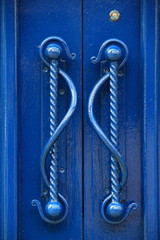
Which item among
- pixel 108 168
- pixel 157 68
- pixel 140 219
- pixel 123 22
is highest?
pixel 123 22

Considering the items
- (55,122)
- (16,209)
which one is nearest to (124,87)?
(55,122)

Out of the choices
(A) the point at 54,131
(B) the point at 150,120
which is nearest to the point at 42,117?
(A) the point at 54,131

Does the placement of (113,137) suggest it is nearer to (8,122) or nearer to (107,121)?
(107,121)

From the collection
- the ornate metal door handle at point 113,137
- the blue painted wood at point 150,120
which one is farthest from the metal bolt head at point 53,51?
the blue painted wood at point 150,120

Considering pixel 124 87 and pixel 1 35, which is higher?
pixel 1 35

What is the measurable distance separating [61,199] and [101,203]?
0.11 meters

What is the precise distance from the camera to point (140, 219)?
1424mm

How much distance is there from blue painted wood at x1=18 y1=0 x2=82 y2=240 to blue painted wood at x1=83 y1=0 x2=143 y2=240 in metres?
0.02

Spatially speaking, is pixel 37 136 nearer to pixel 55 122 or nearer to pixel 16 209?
pixel 55 122

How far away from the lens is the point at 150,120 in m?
1.40

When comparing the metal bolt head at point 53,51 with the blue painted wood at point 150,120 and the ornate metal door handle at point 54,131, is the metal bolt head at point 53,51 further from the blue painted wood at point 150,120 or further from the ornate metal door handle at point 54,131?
the blue painted wood at point 150,120

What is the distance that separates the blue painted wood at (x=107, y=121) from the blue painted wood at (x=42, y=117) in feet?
0.08

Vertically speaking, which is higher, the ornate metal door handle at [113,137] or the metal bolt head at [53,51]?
the metal bolt head at [53,51]

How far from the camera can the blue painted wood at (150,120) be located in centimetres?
139
